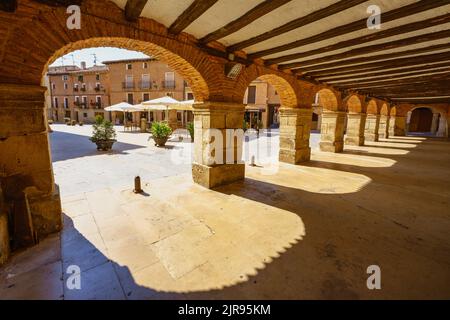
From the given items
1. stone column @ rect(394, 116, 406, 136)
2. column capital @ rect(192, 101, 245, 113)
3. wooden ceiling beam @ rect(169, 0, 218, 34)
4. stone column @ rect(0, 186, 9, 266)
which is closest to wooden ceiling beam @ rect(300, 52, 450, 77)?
column capital @ rect(192, 101, 245, 113)

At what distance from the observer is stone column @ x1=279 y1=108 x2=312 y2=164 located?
7049 millimetres

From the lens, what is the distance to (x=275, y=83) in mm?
6430

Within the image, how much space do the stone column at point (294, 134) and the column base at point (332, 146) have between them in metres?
2.59

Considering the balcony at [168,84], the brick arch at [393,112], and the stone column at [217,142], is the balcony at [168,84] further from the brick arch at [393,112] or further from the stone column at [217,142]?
the stone column at [217,142]

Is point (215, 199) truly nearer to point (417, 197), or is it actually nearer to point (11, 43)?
point (11, 43)

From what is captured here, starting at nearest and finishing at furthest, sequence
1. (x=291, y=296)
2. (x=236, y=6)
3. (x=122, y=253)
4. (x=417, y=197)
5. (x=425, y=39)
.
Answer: (x=291, y=296) → (x=122, y=253) → (x=236, y=6) → (x=425, y=39) → (x=417, y=197)

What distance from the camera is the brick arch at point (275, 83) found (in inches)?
195

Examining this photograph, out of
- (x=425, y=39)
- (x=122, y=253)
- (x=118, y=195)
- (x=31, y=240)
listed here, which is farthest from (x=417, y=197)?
(x=31, y=240)

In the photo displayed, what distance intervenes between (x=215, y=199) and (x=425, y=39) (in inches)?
173

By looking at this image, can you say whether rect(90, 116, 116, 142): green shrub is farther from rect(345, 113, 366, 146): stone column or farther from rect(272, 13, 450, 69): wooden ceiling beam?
rect(345, 113, 366, 146): stone column

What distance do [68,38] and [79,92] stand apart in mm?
35428

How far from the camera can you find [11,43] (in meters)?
2.32

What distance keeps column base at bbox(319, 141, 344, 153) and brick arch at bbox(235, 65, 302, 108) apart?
3.62 metres

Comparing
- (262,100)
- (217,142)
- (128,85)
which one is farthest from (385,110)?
(128,85)
